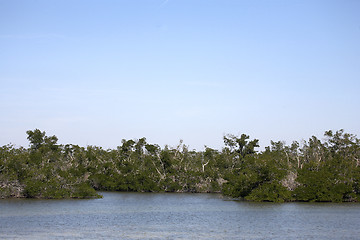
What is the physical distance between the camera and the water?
25.9 meters

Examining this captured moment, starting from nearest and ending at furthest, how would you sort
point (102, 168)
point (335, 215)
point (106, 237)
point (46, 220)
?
point (106, 237)
point (46, 220)
point (335, 215)
point (102, 168)

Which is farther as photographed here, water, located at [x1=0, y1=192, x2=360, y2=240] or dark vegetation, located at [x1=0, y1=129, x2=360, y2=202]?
dark vegetation, located at [x1=0, y1=129, x2=360, y2=202]

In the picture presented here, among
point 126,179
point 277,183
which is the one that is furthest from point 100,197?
point 277,183

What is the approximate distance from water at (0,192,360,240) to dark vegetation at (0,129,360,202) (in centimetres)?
250

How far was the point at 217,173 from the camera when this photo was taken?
65250mm

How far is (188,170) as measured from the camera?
68062 mm

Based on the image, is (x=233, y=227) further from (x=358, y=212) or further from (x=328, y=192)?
(x=328, y=192)

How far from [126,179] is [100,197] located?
15.0m

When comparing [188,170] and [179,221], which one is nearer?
[179,221]

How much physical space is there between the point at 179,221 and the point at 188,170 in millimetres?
35305

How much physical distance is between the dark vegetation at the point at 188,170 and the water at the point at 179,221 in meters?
2.50

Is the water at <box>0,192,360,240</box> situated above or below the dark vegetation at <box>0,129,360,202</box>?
below

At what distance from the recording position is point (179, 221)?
32.8 m

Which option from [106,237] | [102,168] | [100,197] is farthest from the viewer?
[102,168]
